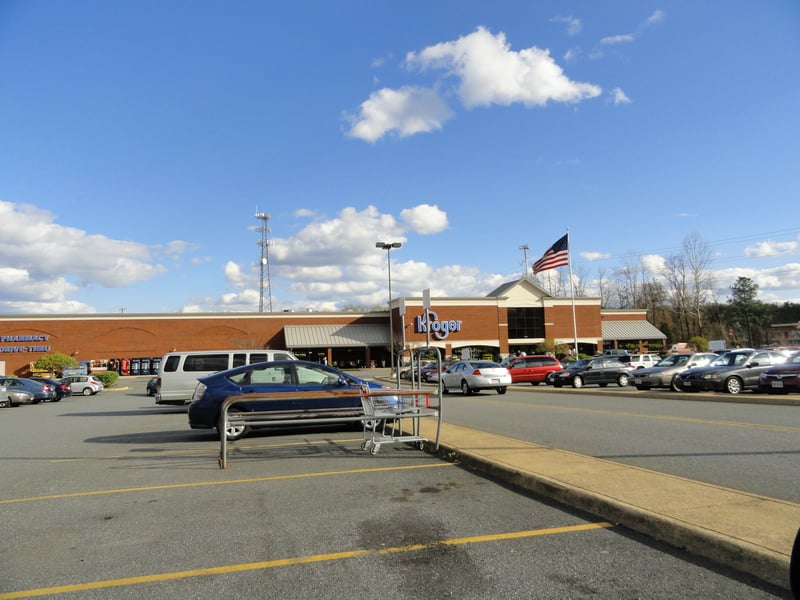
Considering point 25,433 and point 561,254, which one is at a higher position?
point 561,254

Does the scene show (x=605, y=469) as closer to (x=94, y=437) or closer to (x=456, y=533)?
(x=456, y=533)

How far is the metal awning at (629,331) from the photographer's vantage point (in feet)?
250

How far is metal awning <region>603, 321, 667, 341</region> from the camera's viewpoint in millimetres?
76062

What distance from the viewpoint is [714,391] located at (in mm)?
20891

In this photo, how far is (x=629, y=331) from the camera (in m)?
77.3

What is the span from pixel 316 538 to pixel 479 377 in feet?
66.1

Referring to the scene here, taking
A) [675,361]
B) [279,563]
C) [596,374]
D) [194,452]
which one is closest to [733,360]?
[675,361]

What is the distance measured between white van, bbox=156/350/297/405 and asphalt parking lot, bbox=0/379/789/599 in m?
8.08

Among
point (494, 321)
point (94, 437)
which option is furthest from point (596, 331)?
point (94, 437)

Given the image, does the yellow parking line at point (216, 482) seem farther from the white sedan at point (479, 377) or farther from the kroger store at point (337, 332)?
the kroger store at point (337, 332)

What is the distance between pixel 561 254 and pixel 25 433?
3629 centimetres

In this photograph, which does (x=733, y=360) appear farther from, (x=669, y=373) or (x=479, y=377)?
(x=479, y=377)

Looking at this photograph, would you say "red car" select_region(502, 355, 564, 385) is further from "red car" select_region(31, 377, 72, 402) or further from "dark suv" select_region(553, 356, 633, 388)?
"red car" select_region(31, 377, 72, 402)

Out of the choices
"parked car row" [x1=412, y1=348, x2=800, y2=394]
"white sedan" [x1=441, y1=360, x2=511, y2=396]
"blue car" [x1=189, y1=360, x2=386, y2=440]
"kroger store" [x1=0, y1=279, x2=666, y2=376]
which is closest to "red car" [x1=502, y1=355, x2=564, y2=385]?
"parked car row" [x1=412, y1=348, x2=800, y2=394]
